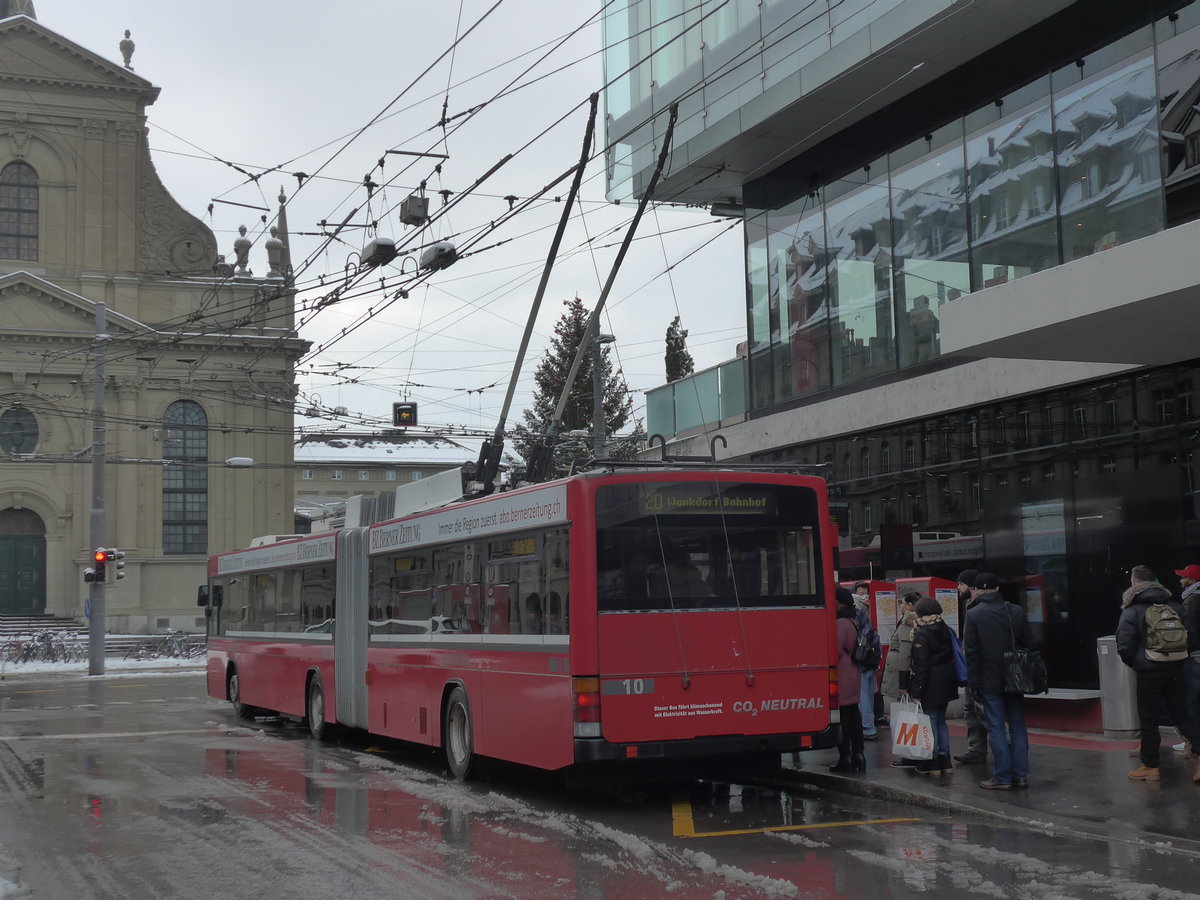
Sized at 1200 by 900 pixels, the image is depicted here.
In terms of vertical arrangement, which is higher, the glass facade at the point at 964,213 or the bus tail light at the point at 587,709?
the glass facade at the point at 964,213

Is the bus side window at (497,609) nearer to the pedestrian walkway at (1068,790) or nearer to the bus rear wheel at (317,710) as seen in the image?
the pedestrian walkway at (1068,790)

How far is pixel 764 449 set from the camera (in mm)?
23391

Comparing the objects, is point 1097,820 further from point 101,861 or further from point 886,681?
point 101,861

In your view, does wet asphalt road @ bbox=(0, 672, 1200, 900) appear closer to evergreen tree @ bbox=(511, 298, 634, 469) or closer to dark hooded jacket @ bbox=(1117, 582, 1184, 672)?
dark hooded jacket @ bbox=(1117, 582, 1184, 672)

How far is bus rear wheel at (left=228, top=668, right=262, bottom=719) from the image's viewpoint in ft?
76.0

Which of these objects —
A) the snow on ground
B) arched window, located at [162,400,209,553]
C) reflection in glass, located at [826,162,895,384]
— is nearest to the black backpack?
reflection in glass, located at [826,162,895,384]

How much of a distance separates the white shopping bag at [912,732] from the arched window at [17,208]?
5026cm

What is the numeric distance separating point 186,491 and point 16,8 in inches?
854

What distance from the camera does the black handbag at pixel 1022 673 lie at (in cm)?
1139

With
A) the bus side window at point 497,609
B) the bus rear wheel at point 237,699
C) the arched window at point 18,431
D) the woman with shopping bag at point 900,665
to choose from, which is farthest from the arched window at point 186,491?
the woman with shopping bag at point 900,665

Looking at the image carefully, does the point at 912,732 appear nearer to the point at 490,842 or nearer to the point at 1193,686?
the point at 1193,686

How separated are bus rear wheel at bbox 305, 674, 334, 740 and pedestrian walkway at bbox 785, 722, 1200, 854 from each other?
7.21 metres

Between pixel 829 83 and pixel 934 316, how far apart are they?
3449mm

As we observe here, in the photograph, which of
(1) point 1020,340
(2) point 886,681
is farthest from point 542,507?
(1) point 1020,340
